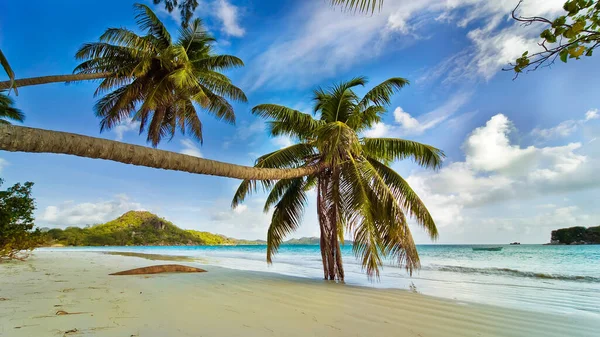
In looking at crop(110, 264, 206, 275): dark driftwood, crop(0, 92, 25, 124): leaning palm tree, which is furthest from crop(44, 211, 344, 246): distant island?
crop(110, 264, 206, 275): dark driftwood

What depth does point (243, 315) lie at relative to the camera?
12.3 ft

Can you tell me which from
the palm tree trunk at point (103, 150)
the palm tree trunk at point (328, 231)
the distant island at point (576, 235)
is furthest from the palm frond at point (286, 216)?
the distant island at point (576, 235)

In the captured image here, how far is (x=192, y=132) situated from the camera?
14211mm

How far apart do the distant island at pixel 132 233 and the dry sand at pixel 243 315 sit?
61.3 meters

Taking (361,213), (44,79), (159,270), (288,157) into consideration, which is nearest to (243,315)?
(361,213)

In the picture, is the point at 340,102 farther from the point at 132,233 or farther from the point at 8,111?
the point at 132,233

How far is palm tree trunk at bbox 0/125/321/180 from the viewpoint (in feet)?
8.39

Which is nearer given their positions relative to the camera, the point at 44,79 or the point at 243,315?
the point at 243,315

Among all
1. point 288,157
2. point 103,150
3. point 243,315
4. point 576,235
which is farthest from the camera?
point 576,235

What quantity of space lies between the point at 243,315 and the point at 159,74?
35.5 ft

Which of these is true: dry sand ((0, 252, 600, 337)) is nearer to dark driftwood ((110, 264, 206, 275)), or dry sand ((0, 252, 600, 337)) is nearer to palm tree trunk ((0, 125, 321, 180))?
palm tree trunk ((0, 125, 321, 180))

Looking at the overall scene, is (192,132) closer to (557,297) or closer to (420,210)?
(420,210)

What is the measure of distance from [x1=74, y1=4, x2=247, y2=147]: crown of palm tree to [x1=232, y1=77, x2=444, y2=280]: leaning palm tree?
161 inches

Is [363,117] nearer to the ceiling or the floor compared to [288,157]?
nearer to the ceiling
